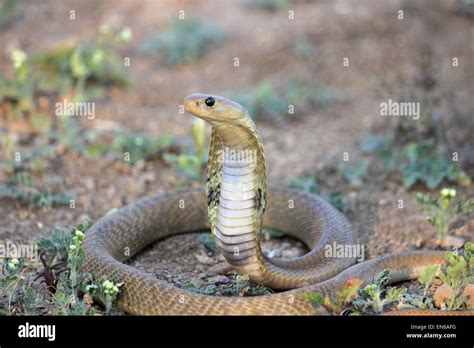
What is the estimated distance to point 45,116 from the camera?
10.1m

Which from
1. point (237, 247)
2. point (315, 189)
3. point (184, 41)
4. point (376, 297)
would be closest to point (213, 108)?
point (237, 247)

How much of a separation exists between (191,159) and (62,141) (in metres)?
1.85

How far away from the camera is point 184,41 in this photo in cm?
1308

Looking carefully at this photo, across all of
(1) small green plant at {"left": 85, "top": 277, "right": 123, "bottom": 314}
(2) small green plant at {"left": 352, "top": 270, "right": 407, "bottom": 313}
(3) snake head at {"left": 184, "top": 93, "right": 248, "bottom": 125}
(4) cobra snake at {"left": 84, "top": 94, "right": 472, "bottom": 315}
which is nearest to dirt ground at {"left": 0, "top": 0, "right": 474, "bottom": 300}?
(4) cobra snake at {"left": 84, "top": 94, "right": 472, "bottom": 315}

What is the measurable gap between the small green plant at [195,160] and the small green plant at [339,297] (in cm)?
336

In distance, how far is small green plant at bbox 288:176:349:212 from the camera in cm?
811

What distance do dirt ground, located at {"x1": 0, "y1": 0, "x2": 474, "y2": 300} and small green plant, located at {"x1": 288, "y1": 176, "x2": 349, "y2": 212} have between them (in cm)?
10

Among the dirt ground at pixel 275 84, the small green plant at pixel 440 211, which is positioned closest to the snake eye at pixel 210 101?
the dirt ground at pixel 275 84

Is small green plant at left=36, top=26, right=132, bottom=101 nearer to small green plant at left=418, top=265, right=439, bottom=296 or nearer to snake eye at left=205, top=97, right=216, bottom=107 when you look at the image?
snake eye at left=205, top=97, right=216, bottom=107

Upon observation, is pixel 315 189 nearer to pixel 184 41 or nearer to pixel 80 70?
pixel 80 70

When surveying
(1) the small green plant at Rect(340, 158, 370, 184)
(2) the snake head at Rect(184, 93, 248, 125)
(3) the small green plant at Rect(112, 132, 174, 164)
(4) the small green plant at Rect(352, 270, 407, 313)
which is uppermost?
(2) the snake head at Rect(184, 93, 248, 125)

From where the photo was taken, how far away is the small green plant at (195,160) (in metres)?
8.57

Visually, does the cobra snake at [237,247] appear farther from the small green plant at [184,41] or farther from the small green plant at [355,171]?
the small green plant at [184,41]
